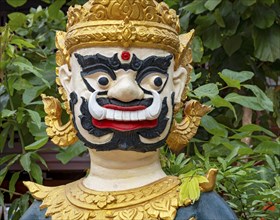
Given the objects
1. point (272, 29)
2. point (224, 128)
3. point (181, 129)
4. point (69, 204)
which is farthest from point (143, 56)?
point (272, 29)

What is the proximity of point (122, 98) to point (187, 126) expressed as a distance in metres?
0.26

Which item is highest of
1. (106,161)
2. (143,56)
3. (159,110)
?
(143,56)

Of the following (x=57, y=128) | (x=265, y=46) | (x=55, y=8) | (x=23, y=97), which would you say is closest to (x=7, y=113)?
(x=23, y=97)

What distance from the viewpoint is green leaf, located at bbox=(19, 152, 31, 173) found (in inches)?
84.6

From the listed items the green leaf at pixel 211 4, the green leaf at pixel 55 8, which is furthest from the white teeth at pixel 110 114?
the green leaf at pixel 55 8

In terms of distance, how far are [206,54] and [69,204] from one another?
49.3 inches

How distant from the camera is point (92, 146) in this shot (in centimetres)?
157

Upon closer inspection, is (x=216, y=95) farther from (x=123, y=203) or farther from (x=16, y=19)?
(x=16, y=19)

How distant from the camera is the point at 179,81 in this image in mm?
1667

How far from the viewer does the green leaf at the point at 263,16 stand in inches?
95.6

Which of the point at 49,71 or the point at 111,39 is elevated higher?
the point at 111,39

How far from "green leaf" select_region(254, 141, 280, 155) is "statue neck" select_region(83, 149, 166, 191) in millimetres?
644

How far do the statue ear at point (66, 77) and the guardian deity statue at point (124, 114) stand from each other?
0.01m

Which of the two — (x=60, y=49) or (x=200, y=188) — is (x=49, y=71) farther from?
(x=200, y=188)
